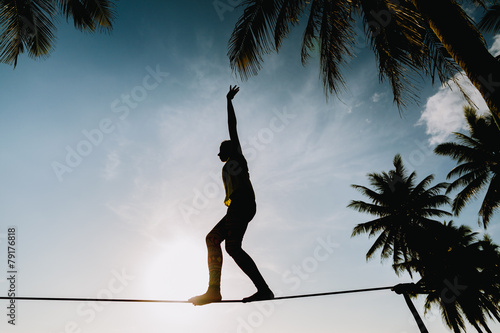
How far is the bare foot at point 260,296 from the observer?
2.42 m

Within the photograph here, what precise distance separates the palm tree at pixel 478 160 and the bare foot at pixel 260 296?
15.2m

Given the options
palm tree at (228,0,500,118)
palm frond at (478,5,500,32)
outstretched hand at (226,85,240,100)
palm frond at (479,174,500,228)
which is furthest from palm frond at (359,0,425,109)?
palm frond at (479,174,500,228)

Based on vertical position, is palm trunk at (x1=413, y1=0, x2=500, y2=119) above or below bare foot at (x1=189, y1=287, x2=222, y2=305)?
above

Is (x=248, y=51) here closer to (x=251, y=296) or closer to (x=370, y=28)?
(x=370, y=28)

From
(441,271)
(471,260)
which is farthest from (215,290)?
(471,260)

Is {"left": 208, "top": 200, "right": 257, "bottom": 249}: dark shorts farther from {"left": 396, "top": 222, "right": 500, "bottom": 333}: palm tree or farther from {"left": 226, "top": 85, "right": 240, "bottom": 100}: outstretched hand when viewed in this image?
{"left": 396, "top": 222, "right": 500, "bottom": 333}: palm tree

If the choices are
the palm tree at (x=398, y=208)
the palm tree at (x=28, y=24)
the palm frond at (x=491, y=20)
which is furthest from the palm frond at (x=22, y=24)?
the palm tree at (x=398, y=208)

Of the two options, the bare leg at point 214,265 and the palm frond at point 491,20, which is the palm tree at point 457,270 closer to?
the palm frond at point 491,20

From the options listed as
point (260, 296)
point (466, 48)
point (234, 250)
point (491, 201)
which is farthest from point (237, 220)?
point (491, 201)

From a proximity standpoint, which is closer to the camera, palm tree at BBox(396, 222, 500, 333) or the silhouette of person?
the silhouette of person

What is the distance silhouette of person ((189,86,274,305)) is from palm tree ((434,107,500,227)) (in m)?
15.2

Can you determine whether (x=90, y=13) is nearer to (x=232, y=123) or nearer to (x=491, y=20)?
(x=232, y=123)

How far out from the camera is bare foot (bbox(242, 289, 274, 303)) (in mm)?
2416

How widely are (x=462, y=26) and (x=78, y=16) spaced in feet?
24.3
